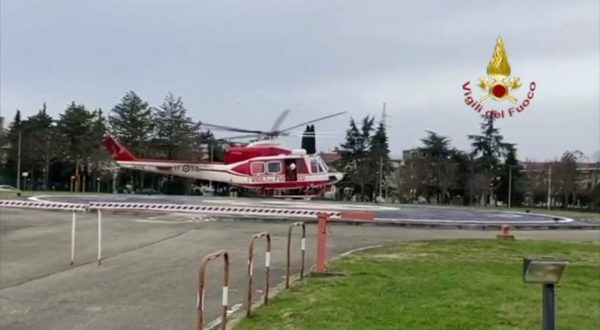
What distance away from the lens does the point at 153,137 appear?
9025cm

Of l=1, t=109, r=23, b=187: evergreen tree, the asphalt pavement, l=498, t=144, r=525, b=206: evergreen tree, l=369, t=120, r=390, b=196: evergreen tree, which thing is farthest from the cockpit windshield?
l=1, t=109, r=23, b=187: evergreen tree

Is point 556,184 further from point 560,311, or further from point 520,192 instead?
point 560,311

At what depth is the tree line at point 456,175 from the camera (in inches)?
3359

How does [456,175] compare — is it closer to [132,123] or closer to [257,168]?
[132,123]

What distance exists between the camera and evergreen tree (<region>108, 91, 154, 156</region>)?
3494 inches

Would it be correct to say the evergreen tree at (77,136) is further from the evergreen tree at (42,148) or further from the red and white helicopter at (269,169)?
the red and white helicopter at (269,169)

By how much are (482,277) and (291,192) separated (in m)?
32.4

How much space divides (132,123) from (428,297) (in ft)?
270

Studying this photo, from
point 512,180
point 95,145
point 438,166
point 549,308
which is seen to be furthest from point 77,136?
point 549,308

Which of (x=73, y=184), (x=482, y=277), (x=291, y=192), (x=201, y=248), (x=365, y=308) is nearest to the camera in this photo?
(x=365, y=308)

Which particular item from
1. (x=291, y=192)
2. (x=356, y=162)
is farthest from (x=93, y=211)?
(x=356, y=162)

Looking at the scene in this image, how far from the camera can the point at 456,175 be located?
8600cm

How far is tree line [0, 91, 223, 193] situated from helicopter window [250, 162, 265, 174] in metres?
38.5

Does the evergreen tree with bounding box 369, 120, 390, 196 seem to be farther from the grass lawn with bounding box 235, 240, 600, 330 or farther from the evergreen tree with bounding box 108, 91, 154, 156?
the grass lawn with bounding box 235, 240, 600, 330
